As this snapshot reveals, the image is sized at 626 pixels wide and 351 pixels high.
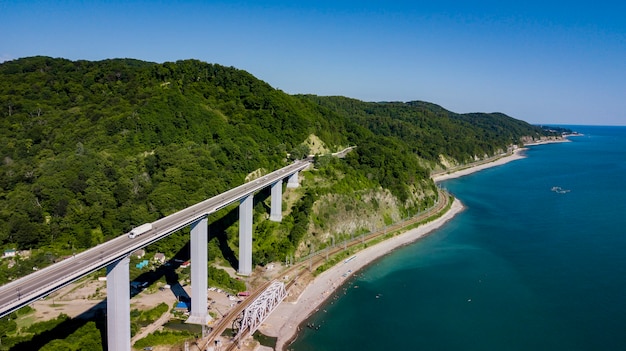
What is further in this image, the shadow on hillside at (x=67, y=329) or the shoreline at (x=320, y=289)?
the shoreline at (x=320, y=289)

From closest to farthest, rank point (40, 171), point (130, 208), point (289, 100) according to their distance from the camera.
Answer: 1. point (130, 208)
2. point (40, 171)
3. point (289, 100)

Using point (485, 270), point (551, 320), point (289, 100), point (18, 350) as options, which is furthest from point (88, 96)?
point (551, 320)

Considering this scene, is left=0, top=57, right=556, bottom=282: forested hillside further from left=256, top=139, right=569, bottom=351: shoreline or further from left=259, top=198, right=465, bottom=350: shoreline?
left=259, top=198, right=465, bottom=350: shoreline

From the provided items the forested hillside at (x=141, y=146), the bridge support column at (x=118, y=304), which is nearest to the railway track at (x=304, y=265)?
the forested hillside at (x=141, y=146)

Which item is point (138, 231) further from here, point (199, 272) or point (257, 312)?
point (257, 312)

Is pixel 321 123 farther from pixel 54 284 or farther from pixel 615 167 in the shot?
pixel 615 167

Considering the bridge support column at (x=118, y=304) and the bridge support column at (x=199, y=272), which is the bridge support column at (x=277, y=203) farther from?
the bridge support column at (x=118, y=304)

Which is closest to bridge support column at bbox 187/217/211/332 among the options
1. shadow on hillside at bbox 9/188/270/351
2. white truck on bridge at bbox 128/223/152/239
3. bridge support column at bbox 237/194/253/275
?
shadow on hillside at bbox 9/188/270/351
